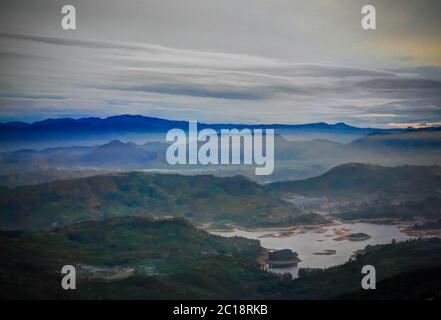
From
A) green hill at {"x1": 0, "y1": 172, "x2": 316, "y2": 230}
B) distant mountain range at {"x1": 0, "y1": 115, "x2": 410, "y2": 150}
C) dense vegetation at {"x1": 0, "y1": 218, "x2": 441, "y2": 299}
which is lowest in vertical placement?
dense vegetation at {"x1": 0, "y1": 218, "x2": 441, "y2": 299}

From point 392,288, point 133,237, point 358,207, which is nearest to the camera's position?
point 392,288

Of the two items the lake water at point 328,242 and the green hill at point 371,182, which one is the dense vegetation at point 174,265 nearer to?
the lake water at point 328,242

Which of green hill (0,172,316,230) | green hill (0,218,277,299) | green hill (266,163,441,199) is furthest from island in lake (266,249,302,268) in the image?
green hill (266,163,441,199)

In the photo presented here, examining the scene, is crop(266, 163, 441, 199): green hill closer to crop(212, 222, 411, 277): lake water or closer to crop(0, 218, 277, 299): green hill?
crop(212, 222, 411, 277): lake water

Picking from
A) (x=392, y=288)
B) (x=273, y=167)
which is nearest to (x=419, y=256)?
(x=392, y=288)

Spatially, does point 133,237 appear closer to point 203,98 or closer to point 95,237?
point 95,237

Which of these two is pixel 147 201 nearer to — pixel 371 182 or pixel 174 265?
pixel 174 265

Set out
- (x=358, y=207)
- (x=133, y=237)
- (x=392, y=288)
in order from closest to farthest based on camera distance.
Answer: (x=392, y=288) → (x=358, y=207) → (x=133, y=237)

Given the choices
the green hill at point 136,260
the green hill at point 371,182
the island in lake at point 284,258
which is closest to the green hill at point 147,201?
the green hill at point 136,260
